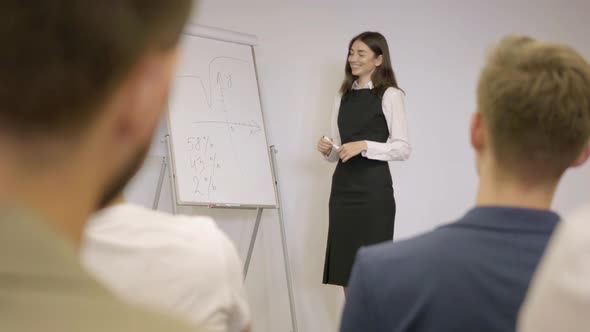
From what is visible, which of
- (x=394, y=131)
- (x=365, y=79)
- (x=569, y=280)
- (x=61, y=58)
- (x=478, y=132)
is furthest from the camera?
(x=365, y=79)

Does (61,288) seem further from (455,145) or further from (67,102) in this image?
(455,145)

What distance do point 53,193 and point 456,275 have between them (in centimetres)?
74

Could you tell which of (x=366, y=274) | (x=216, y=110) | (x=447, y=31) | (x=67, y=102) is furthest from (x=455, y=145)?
(x=67, y=102)

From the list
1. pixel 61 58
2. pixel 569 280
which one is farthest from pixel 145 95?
pixel 569 280

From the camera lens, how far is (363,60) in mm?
3383

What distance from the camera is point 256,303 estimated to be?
11.6 ft

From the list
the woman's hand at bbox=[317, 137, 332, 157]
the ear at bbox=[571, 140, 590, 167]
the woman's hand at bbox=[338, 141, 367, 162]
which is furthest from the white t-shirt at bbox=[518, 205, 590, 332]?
the woman's hand at bbox=[317, 137, 332, 157]

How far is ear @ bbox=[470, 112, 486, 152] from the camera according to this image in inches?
43.5

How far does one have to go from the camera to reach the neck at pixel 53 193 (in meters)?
0.33

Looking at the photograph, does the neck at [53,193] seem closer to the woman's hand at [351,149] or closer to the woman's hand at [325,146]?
the woman's hand at [351,149]

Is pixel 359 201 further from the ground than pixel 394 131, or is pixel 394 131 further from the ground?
pixel 394 131

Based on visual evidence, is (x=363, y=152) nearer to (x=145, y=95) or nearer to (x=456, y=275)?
(x=456, y=275)

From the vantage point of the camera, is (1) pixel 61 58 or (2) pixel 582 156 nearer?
(1) pixel 61 58

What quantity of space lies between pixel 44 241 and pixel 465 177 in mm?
4110
